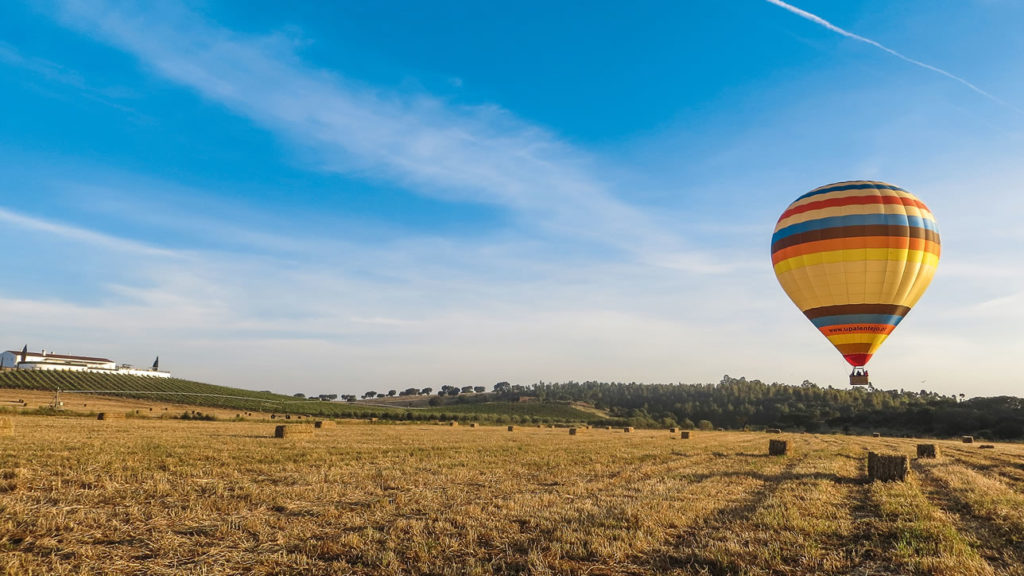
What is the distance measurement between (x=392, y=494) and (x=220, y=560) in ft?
14.3

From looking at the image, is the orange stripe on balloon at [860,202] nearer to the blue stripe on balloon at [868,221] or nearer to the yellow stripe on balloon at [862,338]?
the blue stripe on balloon at [868,221]

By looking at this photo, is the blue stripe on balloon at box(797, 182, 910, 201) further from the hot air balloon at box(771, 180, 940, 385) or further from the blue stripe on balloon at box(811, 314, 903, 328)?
the blue stripe on balloon at box(811, 314, 903, 328)

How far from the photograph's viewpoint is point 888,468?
13344 millimetres

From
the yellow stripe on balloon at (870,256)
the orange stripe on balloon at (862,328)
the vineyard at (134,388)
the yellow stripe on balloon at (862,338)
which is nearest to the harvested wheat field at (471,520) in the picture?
the yellow stripe on balloon at (870,256)

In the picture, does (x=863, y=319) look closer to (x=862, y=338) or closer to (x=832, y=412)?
(x=862, y=338)

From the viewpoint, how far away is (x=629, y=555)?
21.1 ft

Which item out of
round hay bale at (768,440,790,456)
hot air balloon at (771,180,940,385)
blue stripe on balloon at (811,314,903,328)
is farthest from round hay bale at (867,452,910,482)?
blue stripe on balloon at (811,314,903,328)

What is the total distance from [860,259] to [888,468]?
1478cm

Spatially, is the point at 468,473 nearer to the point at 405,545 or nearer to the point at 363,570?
the point at 405,545

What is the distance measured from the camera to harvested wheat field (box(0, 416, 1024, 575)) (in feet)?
19.8

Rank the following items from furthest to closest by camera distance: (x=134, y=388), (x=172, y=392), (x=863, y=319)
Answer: (x=172, y=392)
(x=134, y=388)
(x=863, y=319)

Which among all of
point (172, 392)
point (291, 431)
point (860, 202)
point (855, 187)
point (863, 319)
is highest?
point (855, 187)

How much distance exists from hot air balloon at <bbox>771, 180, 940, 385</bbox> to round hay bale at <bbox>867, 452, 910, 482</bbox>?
14.5 metres

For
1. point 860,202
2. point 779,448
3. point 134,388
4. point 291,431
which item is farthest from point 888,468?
point 134,388
